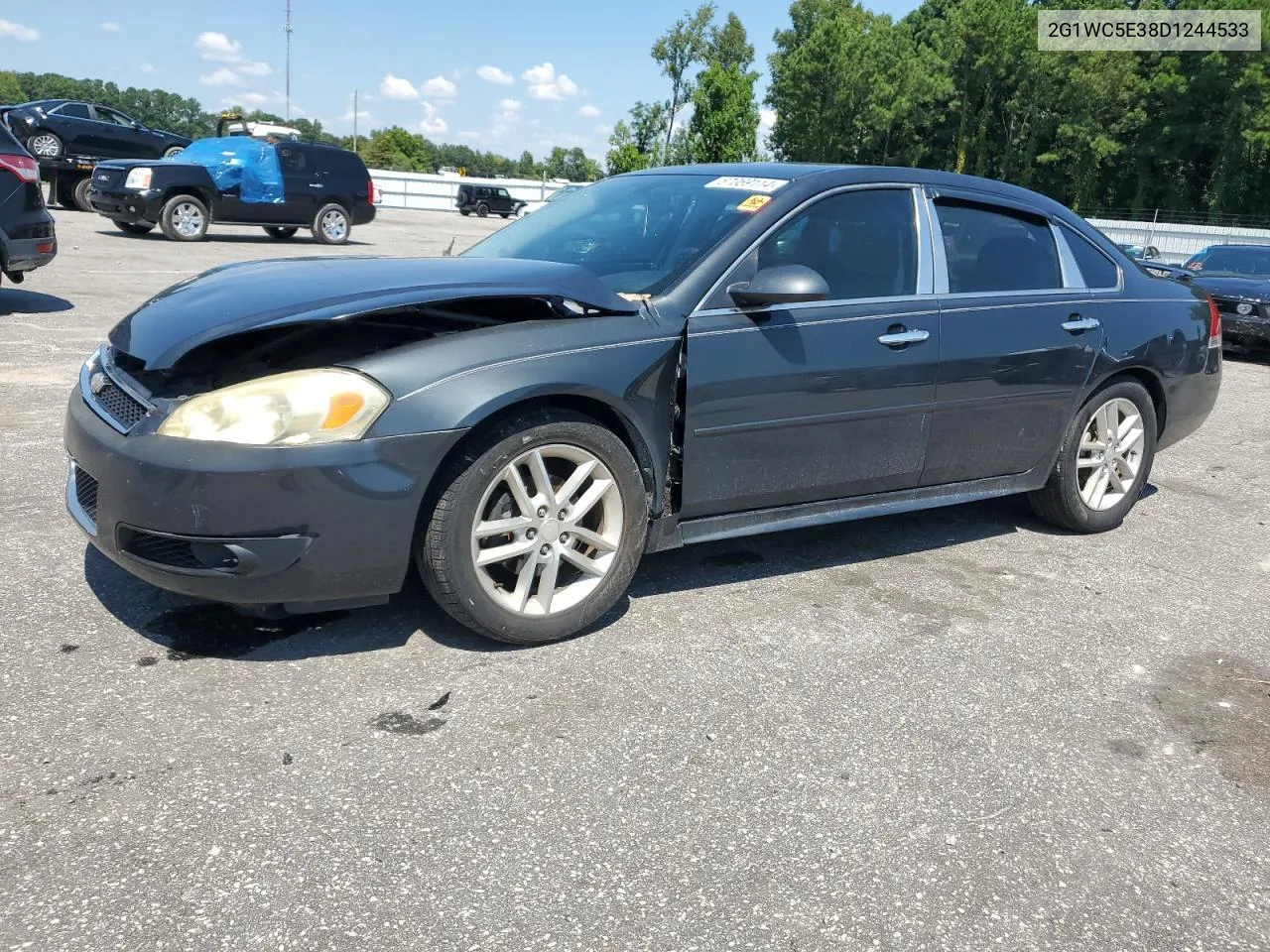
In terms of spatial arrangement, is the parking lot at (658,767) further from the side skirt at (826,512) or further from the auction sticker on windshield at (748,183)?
the auction sticker on windshield at (748,183)

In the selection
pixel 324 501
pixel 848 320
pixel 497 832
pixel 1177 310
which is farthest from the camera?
pixel 1177 310

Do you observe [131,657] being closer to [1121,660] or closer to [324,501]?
[324,501]

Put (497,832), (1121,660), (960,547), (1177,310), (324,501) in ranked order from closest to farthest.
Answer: (497,832) < (324,501) < (1121,660) < (960,547) < (1177,310)

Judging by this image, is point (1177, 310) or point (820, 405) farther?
point (1177, 310)

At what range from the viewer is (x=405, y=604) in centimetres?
352

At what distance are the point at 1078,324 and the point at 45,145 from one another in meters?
21.0

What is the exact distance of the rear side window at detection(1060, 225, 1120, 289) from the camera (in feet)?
15.6

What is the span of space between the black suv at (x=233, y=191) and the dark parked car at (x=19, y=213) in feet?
26.1

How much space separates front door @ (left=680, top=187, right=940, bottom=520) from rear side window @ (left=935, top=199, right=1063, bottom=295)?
A: 0.19m

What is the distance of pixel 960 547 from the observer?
461 cm

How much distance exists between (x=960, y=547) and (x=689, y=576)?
1333mm

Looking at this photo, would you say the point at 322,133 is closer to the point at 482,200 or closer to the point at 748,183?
the point at 482,200

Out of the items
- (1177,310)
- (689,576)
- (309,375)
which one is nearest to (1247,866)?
(689,576)

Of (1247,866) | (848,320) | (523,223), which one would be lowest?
(1247,866)
